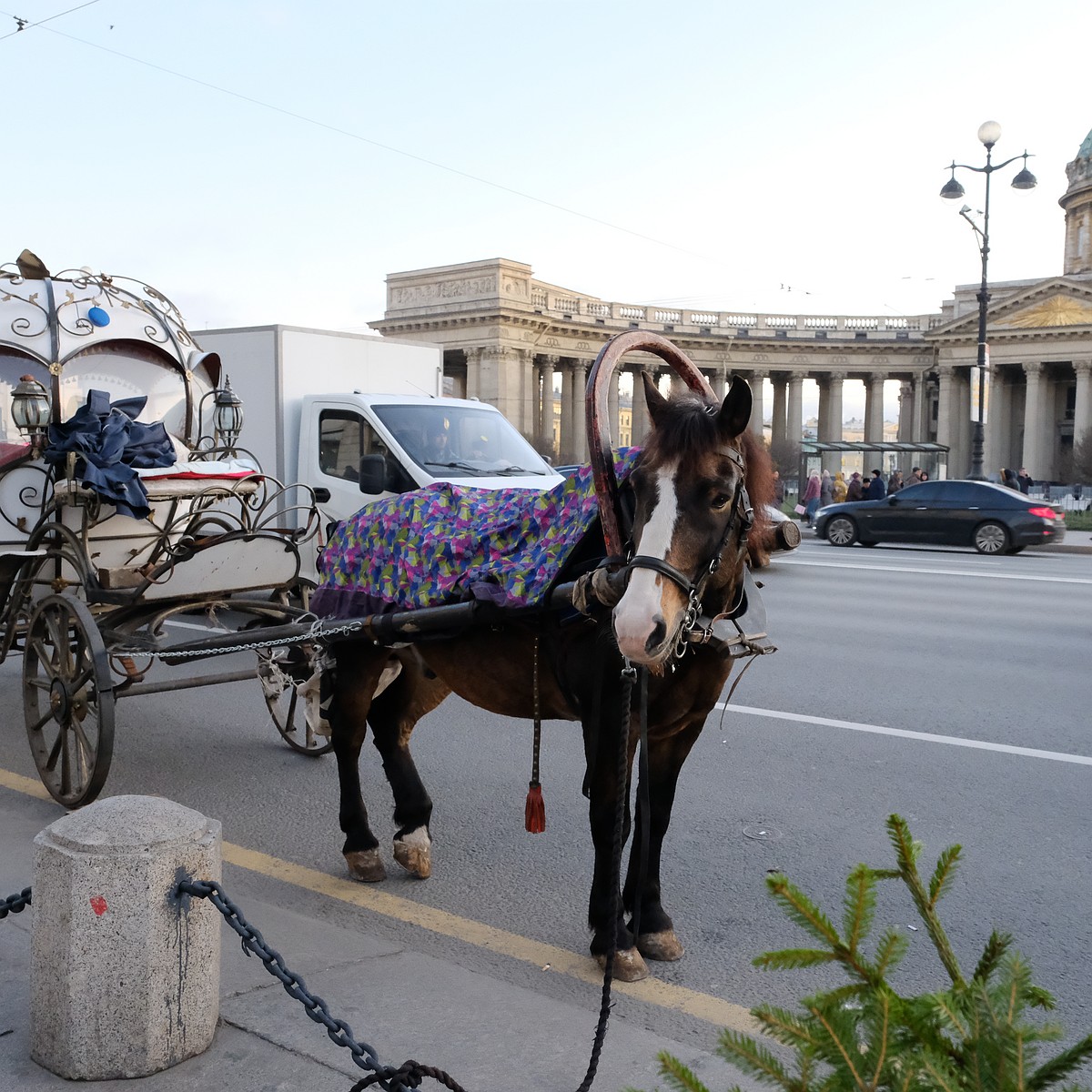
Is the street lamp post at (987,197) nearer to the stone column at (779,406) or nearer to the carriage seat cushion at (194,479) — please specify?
the carriage seat cushion at (194,479)

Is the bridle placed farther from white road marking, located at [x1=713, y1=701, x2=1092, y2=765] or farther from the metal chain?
white road marking, located at [x1=713, y1=701, x2=1092, y2=765]

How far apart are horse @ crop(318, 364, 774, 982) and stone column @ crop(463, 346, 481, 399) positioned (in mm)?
66794

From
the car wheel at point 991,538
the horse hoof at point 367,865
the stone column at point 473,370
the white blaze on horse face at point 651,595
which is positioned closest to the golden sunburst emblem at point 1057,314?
the stone column at point 473,370

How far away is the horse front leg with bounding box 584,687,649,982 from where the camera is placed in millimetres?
3893

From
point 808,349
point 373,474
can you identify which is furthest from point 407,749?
point 808,349

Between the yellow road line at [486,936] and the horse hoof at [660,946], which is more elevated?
the horse hoof at [660,946]

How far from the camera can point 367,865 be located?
511 cm

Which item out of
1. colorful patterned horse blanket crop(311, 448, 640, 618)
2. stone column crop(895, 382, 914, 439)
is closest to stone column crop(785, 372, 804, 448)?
stone column crop(895, 382, 914, 439)

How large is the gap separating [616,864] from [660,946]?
0.89 m

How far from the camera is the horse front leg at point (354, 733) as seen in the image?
512 centimetres

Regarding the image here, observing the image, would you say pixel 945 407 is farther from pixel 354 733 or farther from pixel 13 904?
pixel 13 904

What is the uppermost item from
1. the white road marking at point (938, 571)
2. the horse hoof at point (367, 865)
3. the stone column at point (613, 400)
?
the stone column at point (613, 400)

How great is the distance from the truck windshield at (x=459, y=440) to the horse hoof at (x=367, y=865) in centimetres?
796

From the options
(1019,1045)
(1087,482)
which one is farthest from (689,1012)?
(1087,482)
